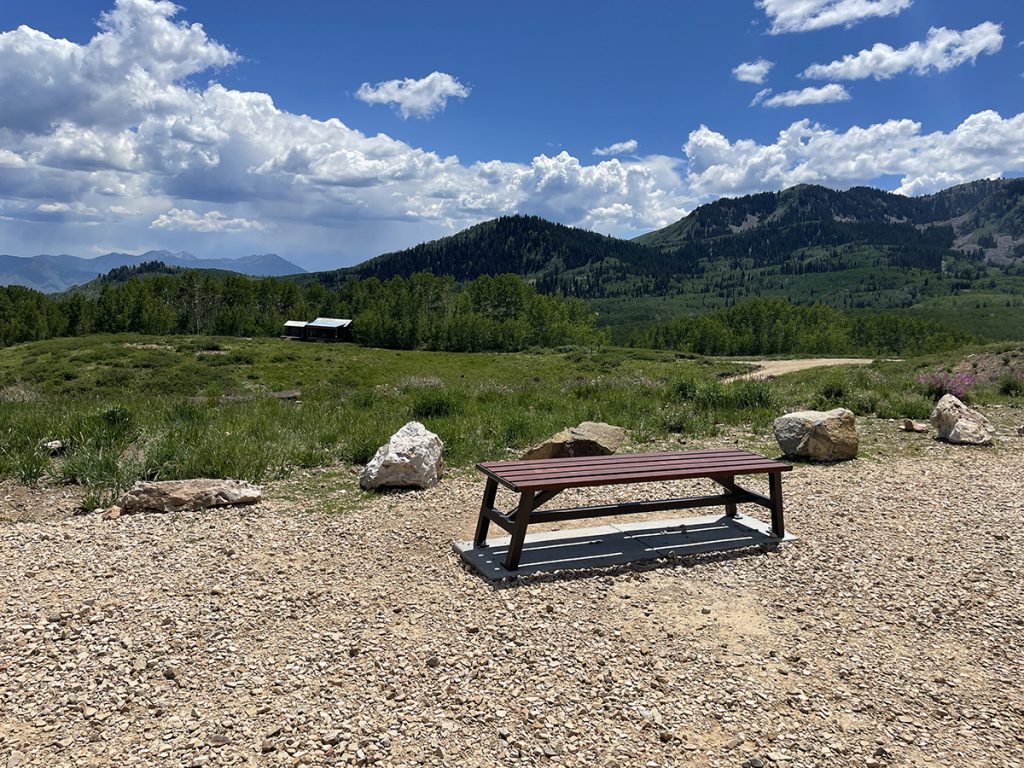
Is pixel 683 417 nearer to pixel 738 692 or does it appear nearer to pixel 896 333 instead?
pixel 738 692

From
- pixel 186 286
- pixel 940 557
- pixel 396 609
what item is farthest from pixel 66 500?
pixel 186 286

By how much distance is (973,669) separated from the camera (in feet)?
15.4

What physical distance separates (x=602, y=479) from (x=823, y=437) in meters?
6.49

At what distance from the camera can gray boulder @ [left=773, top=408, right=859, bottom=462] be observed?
36.7 ft

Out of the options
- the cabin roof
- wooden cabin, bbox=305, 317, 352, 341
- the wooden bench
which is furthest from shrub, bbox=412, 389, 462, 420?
the cabin roof

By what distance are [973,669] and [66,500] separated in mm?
9795

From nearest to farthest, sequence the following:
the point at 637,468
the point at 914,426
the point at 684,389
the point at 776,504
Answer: the point at 637,468
the point at 776,504
the point at 914,426
the point at 684,389

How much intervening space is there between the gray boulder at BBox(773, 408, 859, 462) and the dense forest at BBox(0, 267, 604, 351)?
74.7 m

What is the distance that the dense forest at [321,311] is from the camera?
88.0 meters

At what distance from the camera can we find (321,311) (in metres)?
114

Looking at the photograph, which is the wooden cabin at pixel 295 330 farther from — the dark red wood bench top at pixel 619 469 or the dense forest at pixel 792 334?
the dark red wood bench top at pixel 619 469

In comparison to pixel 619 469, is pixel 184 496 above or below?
below

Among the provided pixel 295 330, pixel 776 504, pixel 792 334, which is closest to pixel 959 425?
pixel 776 504

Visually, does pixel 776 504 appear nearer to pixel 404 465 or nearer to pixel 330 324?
pixel 404 465
